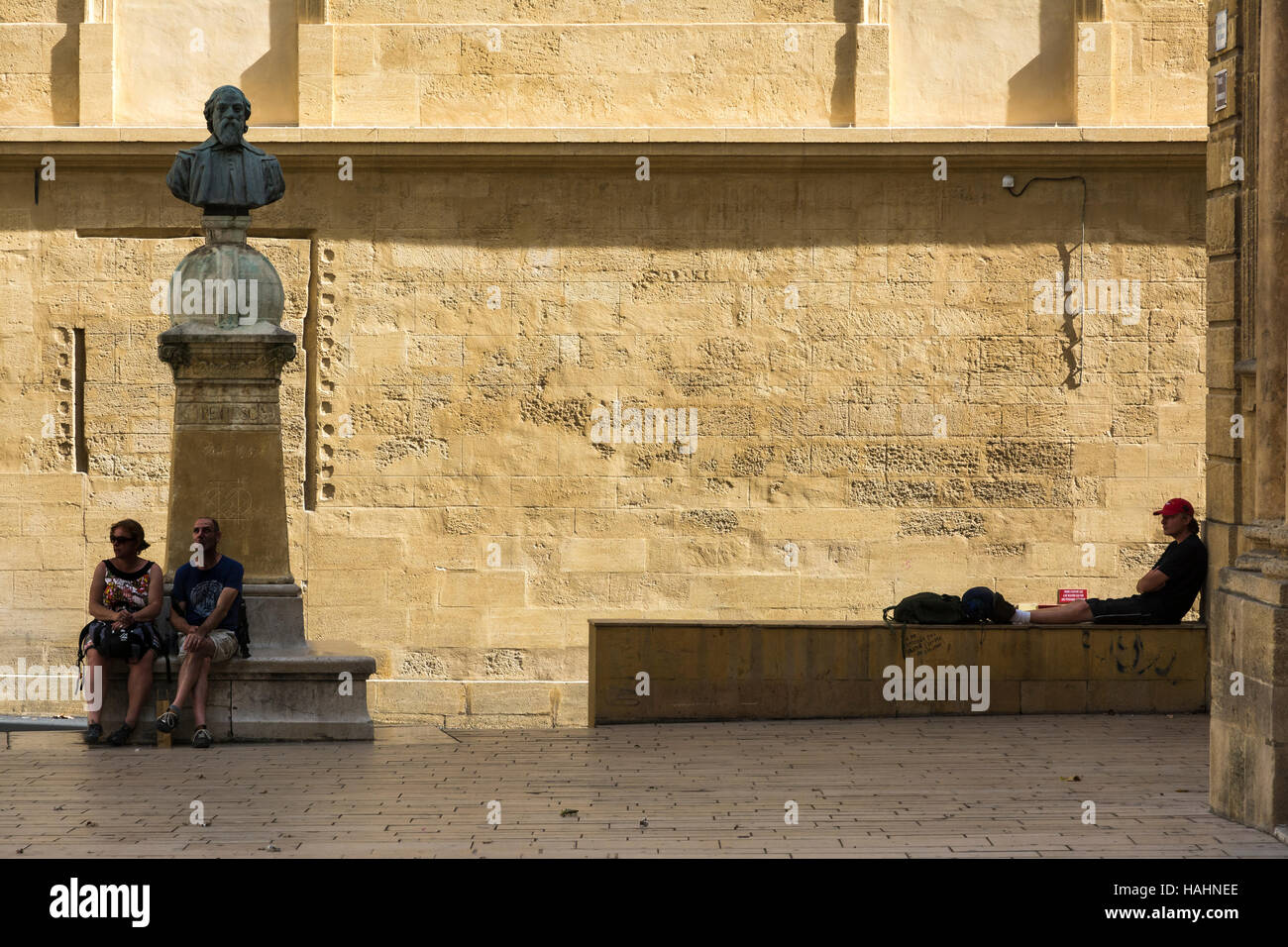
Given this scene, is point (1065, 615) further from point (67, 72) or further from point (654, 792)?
point (67, 72)

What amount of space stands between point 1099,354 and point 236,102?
7.61 metres

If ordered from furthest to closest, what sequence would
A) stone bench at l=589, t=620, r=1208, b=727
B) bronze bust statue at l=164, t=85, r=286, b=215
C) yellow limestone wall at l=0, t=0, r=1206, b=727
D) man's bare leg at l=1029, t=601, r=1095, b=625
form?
yellow limestone wall at l=0, t=0, r=1206, b=727, man's bare leg at l=1029, t=601, r=1095, b=625, stone bench at l=589, t=620, r=1208, b=727, bronze bust statue at l=164, t=85, r=286, b=215

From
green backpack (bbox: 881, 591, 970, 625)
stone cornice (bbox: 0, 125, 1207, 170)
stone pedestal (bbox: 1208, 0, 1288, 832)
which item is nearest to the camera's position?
stone pedestal (bbox: 1208, 0, 1288, 832)

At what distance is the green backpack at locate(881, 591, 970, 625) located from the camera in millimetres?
11727

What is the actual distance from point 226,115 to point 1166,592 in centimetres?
711

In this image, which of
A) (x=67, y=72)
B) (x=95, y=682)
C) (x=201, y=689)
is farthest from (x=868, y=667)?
(x=67, y=72)

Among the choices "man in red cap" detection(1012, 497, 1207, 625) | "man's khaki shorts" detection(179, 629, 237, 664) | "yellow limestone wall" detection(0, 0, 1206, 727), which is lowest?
"man's khaki shorts" detection(179, 629, 237, 664)

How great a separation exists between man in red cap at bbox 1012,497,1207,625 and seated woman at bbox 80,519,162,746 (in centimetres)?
570

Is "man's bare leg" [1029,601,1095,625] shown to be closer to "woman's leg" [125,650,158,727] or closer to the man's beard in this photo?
"woman's leg" [125,650,158,727]

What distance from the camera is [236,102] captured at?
11289 mm

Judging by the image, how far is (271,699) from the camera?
420 inches

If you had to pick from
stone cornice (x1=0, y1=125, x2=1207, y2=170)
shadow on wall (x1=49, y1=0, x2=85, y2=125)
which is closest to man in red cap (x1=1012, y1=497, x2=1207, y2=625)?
stone cornice (x1=0, y1=125, x2=1207, y2=170)
